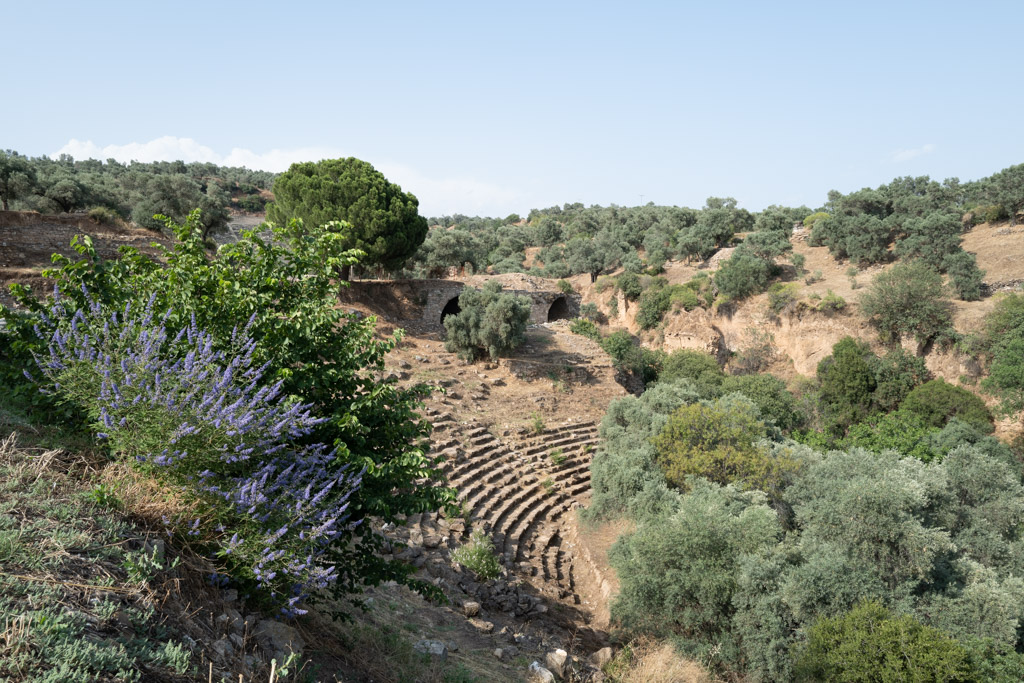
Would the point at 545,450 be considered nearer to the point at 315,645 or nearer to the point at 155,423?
the point at 315,645

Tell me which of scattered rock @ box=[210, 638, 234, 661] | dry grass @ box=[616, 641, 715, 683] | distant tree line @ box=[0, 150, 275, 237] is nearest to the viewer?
scattered rock @ box=[210, 638, 234, 661]

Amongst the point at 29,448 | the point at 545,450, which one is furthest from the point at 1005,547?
the point at 29,448

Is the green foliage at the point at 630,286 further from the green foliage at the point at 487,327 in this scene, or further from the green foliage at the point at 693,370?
the green foliage at the point at 487,327

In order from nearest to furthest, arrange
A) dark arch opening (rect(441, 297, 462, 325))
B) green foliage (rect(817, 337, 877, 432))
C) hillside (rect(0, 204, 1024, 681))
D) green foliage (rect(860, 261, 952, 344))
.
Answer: hillside (rect(0, 204, 1024, 681))
green foliage (rect(817, 337, 877, 432))
green foliage (rect(860, 261, 952, 344))
dark arch opening (rect(441, 297, 462, 325))

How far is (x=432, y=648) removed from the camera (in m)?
7.12

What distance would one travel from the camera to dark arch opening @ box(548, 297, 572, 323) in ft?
144

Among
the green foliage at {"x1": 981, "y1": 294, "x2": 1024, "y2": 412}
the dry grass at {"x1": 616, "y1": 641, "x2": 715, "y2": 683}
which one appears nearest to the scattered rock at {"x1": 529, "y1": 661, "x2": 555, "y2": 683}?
the dry grass at {"x1": 616, "y1": 641, "x2": 715, "y2": 683}

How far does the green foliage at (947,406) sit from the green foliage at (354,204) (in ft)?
81.1

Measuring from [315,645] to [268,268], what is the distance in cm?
388

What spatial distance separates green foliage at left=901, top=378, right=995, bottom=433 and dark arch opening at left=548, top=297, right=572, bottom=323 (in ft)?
80.8

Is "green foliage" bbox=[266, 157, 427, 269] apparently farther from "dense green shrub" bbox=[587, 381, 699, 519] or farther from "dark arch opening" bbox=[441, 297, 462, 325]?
"dense green shrub" bbox=[587, 381, 699, 519]

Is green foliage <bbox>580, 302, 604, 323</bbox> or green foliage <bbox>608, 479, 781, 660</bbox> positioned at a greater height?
green foliage <bbox>580, 302, 604, 323</bbox>

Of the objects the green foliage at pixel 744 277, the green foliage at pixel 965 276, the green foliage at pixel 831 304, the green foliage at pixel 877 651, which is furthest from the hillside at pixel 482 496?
the green foliage at pixel 877 651

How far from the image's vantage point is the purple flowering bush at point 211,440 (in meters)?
4.21
